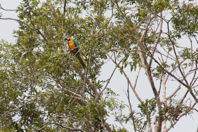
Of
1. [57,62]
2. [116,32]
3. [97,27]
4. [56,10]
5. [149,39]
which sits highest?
[56,10]

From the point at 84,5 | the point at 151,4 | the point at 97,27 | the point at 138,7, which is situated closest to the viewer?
the point at 151,4

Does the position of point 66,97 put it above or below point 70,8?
below

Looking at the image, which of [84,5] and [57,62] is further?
[84,5]

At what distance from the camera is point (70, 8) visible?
37.9 ft

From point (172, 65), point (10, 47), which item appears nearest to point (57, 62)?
point (172, 65)

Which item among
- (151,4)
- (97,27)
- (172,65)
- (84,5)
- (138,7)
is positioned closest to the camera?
(151,4)

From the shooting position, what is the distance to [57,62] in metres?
8.25

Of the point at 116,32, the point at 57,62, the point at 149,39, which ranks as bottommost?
the point at 57,62

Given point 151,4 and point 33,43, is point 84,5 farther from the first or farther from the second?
point 151,4

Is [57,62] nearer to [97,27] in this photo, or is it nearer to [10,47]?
[97,27]

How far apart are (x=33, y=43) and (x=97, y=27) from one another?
2.25 metres

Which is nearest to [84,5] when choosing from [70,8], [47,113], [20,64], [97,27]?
[70,8]

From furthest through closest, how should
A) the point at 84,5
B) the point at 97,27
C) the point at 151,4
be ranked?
the point at 84,5 < the point at 97,27 < the point at 151,4

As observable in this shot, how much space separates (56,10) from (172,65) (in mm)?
3932
